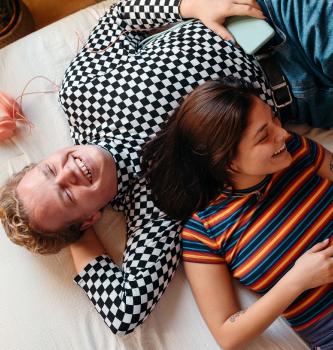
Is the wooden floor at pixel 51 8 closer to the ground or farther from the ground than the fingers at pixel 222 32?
closer to the ground

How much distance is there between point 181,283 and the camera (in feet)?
3.84

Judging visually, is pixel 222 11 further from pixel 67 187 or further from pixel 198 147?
pixel 67 187

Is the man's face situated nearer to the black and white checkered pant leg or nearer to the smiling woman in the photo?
the smiling woman

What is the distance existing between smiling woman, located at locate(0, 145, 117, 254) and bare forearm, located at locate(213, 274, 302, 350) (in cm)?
42

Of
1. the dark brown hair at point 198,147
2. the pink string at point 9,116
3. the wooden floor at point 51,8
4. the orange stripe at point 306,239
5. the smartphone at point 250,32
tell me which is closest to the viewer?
the dark brown hair at point 198,147

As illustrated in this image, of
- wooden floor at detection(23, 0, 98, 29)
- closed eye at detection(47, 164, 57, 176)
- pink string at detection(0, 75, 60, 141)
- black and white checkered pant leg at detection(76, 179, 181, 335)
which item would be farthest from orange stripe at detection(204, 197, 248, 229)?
wooden floor at detection(23, 0, 98, 29)

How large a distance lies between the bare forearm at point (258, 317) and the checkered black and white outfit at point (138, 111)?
0.19 m

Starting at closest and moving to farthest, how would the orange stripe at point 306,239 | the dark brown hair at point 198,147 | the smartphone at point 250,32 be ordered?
the dark brown hair at point 198,147, the orange stripe at point 306,239, the smartphone at point 250,32

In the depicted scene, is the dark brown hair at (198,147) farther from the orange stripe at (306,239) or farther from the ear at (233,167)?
the orange stripe at (306,239)

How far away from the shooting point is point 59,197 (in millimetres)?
1074

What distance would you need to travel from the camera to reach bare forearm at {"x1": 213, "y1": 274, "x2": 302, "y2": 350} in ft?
3.16

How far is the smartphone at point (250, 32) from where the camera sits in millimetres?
1131

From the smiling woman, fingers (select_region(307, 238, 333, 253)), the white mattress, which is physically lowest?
the white mattress

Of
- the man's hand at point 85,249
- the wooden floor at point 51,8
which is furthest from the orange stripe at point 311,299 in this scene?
the wooden floor at point 51,8
